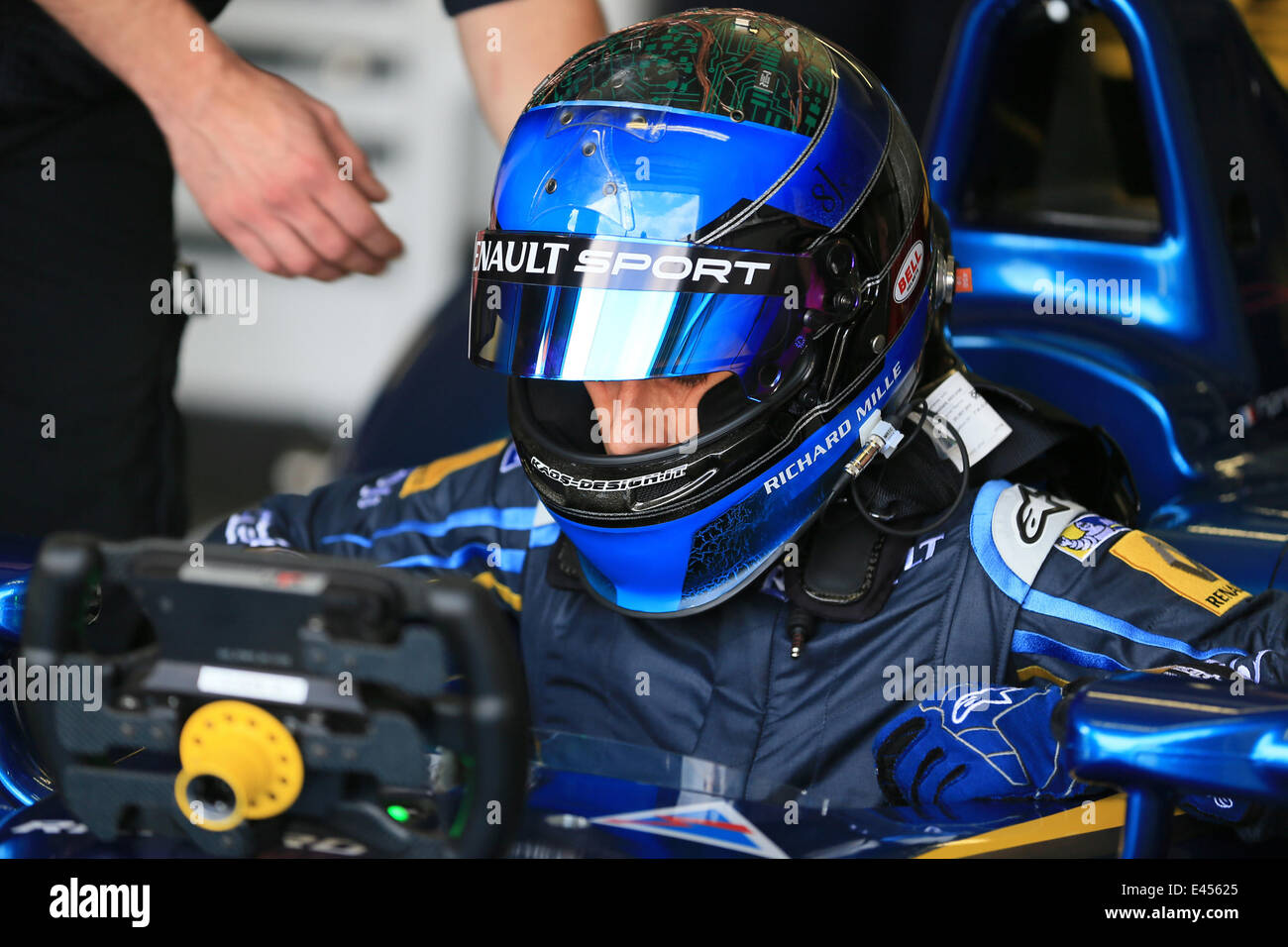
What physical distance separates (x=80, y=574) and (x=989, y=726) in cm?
61

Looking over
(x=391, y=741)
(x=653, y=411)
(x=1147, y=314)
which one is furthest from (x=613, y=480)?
(x=1147, y=314)

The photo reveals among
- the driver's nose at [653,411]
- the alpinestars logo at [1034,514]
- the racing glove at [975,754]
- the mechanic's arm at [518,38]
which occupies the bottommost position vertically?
Result: the racing glove at [975,754]

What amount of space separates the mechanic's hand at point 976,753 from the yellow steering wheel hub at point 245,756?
431 millimetres

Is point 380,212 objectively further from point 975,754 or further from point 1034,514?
point 975,754

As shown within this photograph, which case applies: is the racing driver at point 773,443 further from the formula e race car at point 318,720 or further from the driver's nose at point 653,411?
the formula e race car at point 318,720

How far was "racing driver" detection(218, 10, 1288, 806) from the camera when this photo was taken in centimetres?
99

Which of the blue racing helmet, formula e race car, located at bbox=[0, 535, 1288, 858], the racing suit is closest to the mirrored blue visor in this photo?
the blue racing helmet

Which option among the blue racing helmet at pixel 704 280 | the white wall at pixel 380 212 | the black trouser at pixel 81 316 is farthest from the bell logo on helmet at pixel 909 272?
the white wall at pixel 380 212

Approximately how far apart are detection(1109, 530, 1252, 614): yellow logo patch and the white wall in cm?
260

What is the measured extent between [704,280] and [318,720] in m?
0.47

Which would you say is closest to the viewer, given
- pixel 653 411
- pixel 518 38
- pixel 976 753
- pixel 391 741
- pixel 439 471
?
pixel 391 741

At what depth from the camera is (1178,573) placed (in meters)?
1.00

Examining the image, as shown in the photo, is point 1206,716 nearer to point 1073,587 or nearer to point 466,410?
point 1073,587

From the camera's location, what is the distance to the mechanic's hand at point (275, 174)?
3.97 feet
